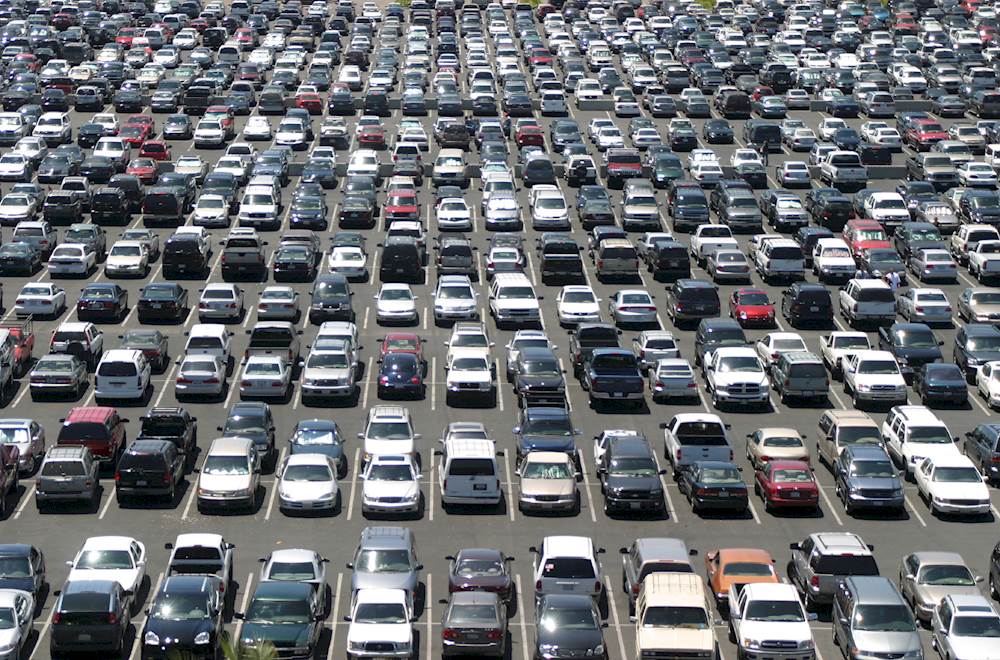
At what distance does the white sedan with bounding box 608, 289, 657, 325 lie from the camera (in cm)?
6306

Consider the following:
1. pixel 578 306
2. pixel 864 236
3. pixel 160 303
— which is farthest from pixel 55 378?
pixel 864 236

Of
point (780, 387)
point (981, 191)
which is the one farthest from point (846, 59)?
point (780, 387)

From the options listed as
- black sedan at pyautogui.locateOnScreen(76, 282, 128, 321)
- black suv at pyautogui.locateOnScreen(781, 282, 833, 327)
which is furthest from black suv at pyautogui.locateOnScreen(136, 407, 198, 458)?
black suv at pyautogui.locateOnScreen(781, 282, 833, 327)

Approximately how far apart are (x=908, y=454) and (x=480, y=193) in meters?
34.6

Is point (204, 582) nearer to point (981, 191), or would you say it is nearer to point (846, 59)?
point (981, 191)

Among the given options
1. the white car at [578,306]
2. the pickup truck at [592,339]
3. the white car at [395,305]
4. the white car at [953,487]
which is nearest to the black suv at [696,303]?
the white car at [578,306]

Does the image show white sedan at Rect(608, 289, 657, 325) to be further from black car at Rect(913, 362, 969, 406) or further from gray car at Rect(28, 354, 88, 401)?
gray car at Rect(28, 354, 88, 401)

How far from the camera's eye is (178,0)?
133 m

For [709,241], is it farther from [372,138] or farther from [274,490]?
[274,490]

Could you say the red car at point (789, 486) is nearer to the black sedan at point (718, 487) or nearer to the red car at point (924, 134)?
the black sedan at point (718, 487)

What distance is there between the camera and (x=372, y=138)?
8931cm

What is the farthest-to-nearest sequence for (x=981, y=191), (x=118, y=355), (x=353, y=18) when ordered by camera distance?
(x=353, y=18) → (x=981, y=191) → (x=118, y=355)

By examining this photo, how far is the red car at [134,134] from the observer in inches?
3484

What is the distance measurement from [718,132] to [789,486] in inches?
1795
